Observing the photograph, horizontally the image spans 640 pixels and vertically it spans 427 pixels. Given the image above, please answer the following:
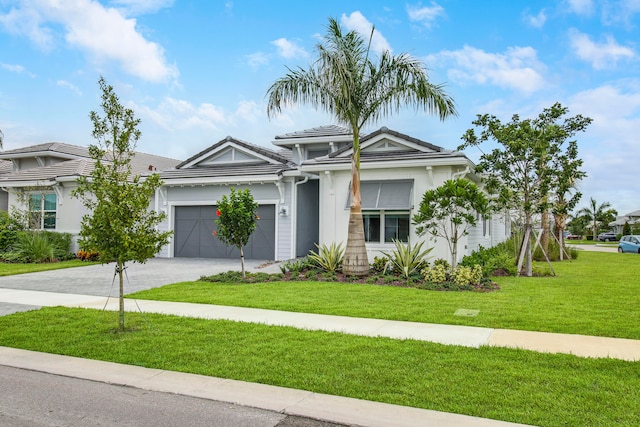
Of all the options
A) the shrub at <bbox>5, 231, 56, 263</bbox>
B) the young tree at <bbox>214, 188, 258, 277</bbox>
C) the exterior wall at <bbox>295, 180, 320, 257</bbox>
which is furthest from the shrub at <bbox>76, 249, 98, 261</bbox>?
the young tree at <bbox>214, 188, 258, 277</bbox>

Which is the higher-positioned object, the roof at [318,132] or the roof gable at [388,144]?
the roof at [318,132]

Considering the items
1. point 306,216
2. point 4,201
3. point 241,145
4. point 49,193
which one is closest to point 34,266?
point 49,193

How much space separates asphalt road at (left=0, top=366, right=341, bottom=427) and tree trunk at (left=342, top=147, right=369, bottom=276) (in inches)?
373

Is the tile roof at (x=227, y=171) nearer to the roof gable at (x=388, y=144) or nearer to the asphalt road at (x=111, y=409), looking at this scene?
the roof gable at (x=388, y=144)

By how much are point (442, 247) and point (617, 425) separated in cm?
1260

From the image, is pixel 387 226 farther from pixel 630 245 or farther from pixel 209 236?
pixel 630 245

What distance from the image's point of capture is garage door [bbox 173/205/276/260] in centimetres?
2022

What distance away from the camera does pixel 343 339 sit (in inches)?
290

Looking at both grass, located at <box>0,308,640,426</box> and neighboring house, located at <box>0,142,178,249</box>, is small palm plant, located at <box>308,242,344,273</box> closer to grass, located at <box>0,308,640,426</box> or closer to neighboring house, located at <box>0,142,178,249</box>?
grass, located at <box>0,308,640,426</box>

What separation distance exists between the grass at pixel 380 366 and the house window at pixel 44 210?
1638cm

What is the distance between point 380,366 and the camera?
6.05m

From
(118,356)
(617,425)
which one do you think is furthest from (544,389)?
(118,356)

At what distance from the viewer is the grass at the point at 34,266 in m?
17.2

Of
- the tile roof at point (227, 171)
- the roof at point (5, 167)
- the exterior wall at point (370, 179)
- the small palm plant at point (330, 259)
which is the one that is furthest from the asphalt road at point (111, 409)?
the roof at point (5, 167)
